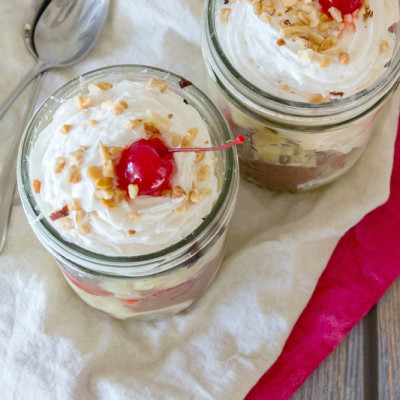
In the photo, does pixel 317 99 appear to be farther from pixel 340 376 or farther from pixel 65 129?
pixel 340 376

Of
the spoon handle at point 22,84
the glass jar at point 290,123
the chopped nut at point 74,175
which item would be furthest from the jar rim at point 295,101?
the spoon handle at point 22,84

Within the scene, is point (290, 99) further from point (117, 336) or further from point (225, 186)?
point (117, 336)

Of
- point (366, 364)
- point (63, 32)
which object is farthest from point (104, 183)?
point (366, 364)

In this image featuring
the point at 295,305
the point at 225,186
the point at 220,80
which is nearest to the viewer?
the point at 225,186

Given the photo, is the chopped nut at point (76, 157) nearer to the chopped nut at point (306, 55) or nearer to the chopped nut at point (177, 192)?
the chopped nut at point (177, 192)

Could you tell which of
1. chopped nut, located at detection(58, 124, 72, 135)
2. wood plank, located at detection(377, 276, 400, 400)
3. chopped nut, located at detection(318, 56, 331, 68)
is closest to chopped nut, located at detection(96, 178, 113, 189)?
chopped nut, located at detection(58, 124, 72, 135)

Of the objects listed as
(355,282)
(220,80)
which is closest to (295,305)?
(355,282)

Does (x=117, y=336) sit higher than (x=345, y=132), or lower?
lower
